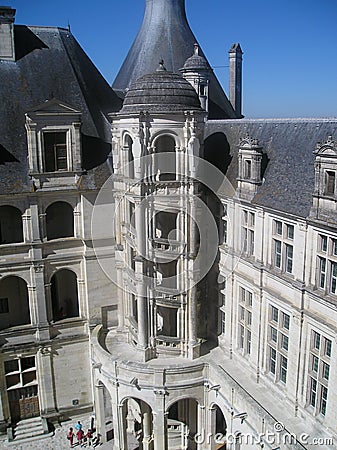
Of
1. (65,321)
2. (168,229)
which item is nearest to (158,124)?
(168,229)

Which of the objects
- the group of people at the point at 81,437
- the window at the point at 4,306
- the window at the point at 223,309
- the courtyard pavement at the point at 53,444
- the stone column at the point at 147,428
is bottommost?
the courtyard pavement at the point at 53,444

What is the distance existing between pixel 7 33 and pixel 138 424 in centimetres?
2570

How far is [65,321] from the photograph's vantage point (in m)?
28.5

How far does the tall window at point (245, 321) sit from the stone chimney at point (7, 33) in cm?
2001

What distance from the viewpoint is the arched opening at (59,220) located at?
29312mm

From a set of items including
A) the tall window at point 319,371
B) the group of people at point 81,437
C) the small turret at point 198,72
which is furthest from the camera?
the small turret at point 198,72

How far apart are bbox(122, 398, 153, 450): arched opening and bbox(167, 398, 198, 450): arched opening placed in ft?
4.83

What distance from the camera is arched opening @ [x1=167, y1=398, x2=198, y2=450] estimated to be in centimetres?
2650

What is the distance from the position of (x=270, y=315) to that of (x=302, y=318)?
245 cm

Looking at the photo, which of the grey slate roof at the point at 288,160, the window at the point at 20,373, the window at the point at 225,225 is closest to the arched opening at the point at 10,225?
the window at the point at 20,373

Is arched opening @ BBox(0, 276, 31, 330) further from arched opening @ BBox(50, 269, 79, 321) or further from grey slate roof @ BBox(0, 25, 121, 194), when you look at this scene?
grey slate roof @ BBox(0, 25, 121, 194)

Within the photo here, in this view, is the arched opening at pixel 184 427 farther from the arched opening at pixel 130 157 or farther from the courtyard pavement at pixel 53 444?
the arched opening at pixel 130 157

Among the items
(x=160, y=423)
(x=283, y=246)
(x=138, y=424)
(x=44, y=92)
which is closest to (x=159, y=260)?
(x=283, y=246)

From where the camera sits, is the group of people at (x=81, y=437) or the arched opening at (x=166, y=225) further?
the group of people at (x=81, y=437)
